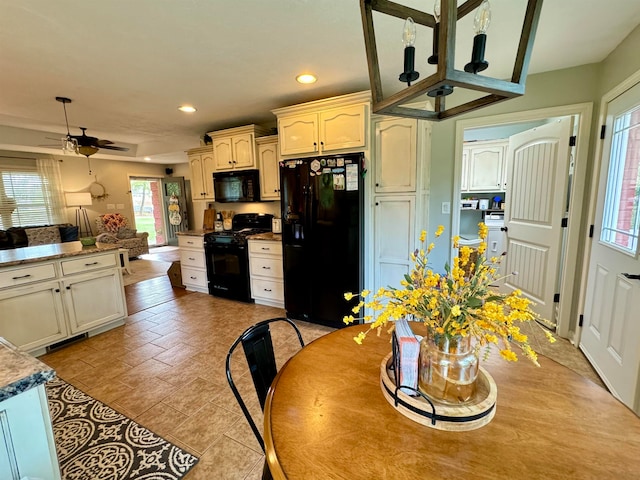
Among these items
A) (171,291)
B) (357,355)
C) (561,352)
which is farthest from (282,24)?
(171,291)

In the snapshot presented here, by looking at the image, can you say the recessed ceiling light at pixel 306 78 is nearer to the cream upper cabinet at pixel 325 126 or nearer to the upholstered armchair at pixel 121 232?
the cream upper cabinet at pixel 325 126

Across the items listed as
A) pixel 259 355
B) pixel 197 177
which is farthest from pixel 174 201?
pixel 259 355

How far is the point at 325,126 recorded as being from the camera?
115 inches

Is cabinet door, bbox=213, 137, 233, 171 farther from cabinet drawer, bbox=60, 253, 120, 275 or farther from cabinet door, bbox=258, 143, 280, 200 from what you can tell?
cabinet drawer, bbox=60, 253, 120, 275

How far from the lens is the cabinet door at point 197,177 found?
4.52 m

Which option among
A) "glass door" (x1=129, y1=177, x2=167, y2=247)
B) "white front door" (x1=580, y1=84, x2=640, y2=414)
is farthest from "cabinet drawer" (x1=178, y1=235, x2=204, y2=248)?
"glass door" (x1=129, y1=177, x2=167, y2=247)

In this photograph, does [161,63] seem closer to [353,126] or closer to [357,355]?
[353,126]

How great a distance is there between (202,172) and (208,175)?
0.14 metres

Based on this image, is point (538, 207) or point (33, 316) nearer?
point (33, 316)

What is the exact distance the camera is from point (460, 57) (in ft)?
7.25

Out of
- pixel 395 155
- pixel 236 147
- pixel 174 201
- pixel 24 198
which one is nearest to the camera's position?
pixel 395 155

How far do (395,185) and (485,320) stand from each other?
2.22 meters

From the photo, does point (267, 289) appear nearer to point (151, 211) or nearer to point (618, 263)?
point (618, 263)

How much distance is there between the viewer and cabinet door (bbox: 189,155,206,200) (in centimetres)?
452
